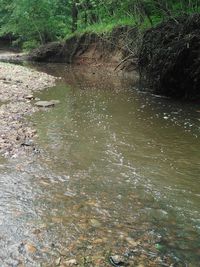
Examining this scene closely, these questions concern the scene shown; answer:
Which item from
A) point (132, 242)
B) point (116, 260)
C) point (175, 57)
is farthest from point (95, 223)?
point (175, 57)

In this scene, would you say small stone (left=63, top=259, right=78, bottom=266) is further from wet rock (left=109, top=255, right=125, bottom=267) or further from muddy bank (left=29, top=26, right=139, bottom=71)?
muddy bank (left=29, top=26, right=139, bottom=71)

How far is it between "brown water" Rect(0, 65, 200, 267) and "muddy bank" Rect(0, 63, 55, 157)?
0.36 m

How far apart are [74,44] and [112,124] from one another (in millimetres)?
19881

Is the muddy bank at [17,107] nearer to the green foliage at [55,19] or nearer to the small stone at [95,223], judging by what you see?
the small stone at [95,223]

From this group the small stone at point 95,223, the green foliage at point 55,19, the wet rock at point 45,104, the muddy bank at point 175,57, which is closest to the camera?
the small stone at point 95,223

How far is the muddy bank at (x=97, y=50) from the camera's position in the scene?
1953 centimetres

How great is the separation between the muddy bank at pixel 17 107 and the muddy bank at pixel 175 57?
4.30m

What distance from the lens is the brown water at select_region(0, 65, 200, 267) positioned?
12.7 feet

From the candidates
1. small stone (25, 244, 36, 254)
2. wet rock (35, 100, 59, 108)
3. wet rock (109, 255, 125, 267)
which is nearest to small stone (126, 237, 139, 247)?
wet rock (109, 255, 125, 267)

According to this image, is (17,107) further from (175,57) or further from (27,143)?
(175,57)

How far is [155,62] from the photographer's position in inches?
516

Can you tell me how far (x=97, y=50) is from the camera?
82.4ft

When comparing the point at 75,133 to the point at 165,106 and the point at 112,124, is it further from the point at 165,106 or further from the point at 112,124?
the point at 165,106

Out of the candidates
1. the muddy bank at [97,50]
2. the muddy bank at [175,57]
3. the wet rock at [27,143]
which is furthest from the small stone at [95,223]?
the muddy bank at [97,50]
